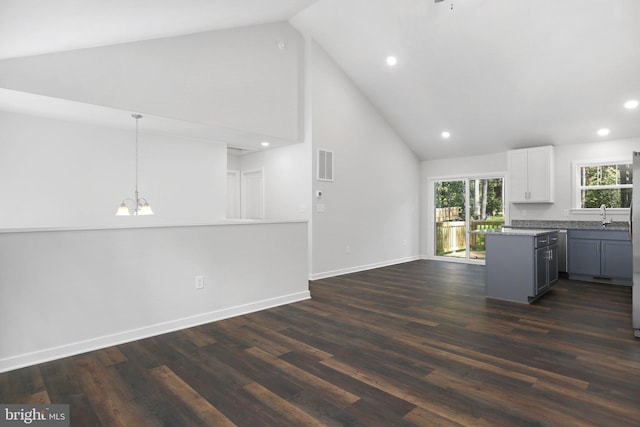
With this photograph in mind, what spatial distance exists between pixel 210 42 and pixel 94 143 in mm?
2120

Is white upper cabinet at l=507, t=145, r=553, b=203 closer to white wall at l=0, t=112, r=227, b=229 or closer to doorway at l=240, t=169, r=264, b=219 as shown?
doorway at l=240, t=169, r=264, b=219

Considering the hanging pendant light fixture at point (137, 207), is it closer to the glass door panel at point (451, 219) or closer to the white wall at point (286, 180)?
the white wall at point (286, 180)

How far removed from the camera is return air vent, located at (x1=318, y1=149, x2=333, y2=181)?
613 cm

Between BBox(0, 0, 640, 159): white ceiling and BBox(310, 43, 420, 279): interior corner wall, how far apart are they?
0.43m

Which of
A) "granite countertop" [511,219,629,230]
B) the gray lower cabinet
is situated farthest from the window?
the gray lower cabinet

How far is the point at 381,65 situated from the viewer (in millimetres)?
6160

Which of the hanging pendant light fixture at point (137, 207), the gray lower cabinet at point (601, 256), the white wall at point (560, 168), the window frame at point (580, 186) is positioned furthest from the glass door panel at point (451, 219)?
the hanging pendant light fixture at point (137, 207)

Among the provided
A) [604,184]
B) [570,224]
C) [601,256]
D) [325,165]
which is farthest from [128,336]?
[604,184]

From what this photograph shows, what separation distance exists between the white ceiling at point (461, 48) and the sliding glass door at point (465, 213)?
92cm

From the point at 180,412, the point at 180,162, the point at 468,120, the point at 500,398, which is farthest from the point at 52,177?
the point at 468,120

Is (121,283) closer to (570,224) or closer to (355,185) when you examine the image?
(355,185)

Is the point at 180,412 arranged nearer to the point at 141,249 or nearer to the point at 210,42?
the point at 141,249

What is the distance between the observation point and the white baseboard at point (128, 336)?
2.73 metres

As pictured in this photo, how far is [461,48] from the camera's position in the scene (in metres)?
5.32
